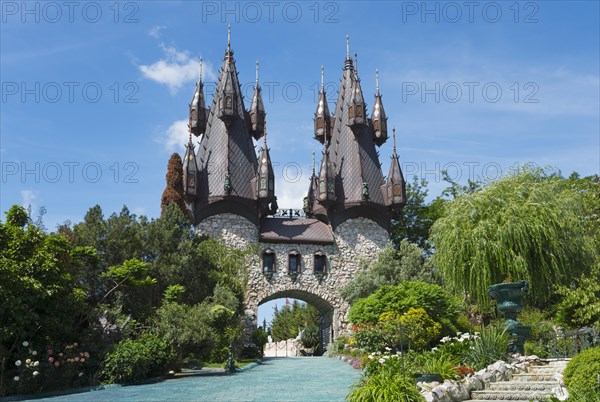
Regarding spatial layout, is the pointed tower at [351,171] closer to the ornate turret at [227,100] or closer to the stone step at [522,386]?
the ornate turret at [227,100]

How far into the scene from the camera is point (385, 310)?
21.3 meters

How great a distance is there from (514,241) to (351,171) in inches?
598

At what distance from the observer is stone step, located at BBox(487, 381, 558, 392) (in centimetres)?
1021

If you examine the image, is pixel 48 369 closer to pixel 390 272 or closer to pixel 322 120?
pixel 390 272

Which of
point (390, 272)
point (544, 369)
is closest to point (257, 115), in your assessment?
point (390, 272)

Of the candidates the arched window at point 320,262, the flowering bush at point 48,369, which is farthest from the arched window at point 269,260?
the flowering bush at point 48,369

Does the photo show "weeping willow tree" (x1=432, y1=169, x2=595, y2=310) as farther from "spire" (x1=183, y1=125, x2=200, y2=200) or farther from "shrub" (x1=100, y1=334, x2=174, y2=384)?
"spire" (x1=183, y1=125, x2=200, y2=200)

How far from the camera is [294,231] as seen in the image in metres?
31.6

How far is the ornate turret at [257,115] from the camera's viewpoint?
34.3m

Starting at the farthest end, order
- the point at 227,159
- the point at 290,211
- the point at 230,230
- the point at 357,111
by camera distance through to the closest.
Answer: the point at 290,211, the point at 357,111, the point at 227,159, the point at 230,230

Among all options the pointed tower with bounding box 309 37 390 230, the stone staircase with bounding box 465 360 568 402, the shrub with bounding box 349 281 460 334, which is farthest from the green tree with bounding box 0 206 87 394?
the pointed tower with bounding box 309 37 390 230

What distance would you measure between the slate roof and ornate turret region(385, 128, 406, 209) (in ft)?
12.9

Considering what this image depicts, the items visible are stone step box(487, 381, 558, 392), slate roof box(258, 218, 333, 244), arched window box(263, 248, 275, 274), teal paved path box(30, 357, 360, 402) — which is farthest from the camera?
slate roof box(258, 218, 333, 244)

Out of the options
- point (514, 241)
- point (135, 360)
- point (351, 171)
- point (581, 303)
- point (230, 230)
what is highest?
point (351, 171)
